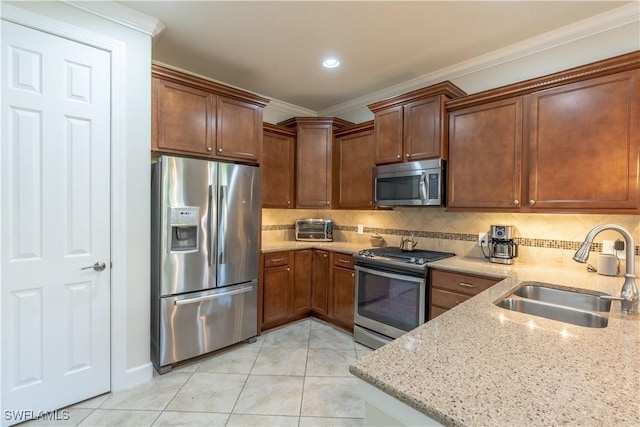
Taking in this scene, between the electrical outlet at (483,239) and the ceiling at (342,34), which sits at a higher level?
the ceiling at (342,34)

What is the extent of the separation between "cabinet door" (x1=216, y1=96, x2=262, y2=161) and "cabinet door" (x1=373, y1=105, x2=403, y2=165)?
1214 millimetres

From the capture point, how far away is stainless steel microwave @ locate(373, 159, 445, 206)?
262cm

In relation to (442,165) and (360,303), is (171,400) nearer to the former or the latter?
(360,303)

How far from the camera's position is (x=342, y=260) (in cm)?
319

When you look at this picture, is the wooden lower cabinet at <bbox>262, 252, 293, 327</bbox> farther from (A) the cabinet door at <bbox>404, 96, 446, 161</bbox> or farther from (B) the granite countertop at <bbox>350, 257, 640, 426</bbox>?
(B) the granite countertop at <bbox>350, 257, 640, 426</bbox>

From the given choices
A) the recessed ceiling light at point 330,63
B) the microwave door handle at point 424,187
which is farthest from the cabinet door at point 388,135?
the recessed ceiling light at point 330,63

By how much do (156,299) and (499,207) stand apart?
9.34ft

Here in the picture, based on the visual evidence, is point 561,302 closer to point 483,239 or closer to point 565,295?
point 565,295

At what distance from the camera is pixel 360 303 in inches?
115

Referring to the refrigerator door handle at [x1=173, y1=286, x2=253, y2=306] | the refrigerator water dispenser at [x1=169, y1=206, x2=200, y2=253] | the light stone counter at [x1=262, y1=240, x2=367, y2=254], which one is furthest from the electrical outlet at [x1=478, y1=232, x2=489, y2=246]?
the refrigerator water dispenser at [x1=169, y1=206, x2=200, y2=253]

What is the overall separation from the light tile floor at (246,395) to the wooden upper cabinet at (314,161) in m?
1.69

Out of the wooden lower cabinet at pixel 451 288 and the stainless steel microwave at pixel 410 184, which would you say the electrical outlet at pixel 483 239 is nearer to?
the stainless steel microwave at pixel 410 184

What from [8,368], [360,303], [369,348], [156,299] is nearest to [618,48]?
[360,303]

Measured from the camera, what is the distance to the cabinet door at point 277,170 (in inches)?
135
